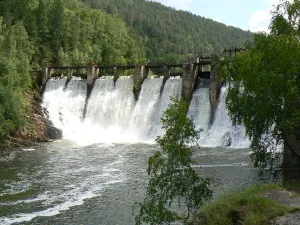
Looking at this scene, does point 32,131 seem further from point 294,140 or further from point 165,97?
point 294,140

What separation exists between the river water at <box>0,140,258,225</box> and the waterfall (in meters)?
6.14

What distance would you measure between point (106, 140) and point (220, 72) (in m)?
28.0

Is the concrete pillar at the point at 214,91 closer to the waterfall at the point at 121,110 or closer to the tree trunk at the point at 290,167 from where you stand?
the waterfall at the point at 121,110

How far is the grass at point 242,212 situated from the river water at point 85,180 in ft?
6.73

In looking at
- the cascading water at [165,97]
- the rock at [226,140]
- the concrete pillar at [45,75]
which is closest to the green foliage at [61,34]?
the concrete pillar at [45,75]

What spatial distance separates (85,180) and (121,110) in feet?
75.7

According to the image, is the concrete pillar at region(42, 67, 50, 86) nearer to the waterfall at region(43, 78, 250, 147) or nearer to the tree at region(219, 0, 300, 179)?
the waterfall at region(43, 78, 250, 147)

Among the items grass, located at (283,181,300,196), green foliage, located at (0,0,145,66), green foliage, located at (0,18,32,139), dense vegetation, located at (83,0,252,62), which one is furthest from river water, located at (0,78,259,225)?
dense vegetation, located at (83,0,252,62)

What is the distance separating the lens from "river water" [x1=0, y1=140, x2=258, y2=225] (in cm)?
1883

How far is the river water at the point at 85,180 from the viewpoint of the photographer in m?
18.8

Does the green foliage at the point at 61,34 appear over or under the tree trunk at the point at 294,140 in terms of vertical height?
over

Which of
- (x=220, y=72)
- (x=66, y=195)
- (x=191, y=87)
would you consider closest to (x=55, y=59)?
(x=191, y=87)

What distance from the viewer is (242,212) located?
12.7 metres

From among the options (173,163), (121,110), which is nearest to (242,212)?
(173,163)
